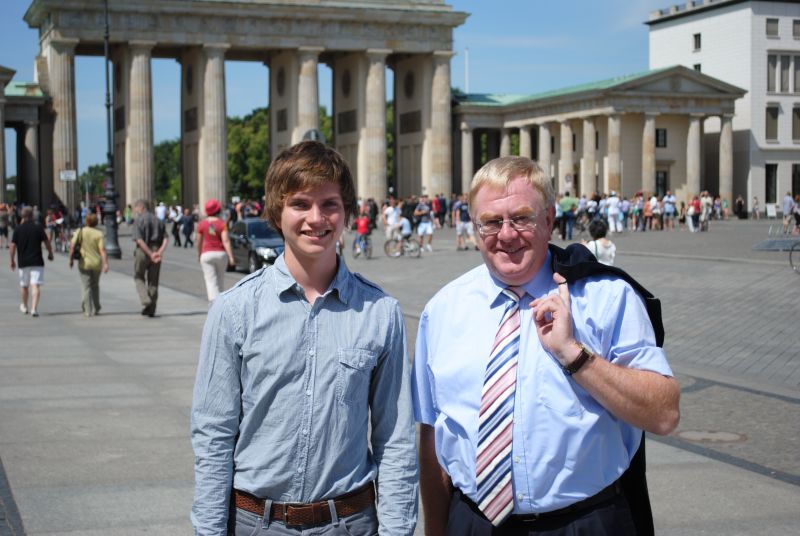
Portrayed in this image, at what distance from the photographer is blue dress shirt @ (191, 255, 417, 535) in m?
3.53

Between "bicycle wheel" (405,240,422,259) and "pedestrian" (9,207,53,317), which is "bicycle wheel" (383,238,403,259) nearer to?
"bicycle wheel" (405,240,422,259)

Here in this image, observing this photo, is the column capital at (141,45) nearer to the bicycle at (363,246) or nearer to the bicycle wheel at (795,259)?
the bicycle at (363,246)

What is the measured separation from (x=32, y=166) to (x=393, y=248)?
41.4 m

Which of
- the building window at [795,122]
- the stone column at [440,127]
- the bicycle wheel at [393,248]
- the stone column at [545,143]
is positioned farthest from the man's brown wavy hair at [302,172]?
the building window at [795,122]

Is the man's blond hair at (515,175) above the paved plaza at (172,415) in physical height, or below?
above

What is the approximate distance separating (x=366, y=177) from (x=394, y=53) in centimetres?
939

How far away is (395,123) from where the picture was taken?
83.9m

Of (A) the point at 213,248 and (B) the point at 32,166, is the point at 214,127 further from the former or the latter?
(A) the point at 213,248

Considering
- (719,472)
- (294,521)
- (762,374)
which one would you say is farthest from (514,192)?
(762,374)

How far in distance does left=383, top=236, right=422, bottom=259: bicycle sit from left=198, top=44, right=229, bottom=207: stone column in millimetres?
38254

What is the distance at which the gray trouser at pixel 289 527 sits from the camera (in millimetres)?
3523

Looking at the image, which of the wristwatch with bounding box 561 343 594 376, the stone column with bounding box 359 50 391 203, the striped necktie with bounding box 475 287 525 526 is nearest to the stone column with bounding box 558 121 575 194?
the stone column with bounding box 359 50 391 203

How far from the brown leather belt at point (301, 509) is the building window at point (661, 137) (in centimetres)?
7018

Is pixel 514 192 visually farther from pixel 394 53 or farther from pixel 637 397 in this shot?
pixel 394 53
